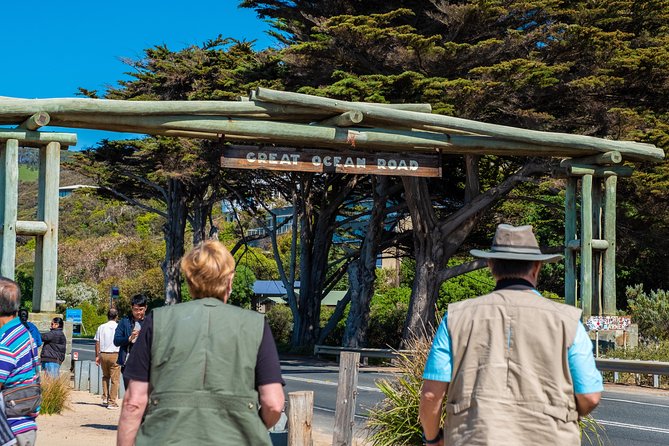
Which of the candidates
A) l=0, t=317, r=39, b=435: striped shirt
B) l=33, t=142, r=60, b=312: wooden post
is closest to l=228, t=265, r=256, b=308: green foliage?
l=33, t=142, r=60, b=312: wooden post

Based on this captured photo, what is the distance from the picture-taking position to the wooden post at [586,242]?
16.3 metres

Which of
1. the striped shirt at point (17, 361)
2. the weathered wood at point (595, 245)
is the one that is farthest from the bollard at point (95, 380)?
the striped shirt at point (17, 361)

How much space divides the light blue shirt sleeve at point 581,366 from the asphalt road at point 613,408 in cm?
694

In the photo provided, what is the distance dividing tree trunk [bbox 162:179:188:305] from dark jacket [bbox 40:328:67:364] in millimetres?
24283

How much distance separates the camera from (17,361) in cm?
581

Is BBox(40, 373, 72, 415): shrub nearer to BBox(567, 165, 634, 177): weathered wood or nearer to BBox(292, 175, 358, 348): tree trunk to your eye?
BBox(567, 165, 634, 177): weathered wood

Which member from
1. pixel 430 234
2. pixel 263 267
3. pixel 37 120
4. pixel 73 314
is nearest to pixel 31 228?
pixel 37 120

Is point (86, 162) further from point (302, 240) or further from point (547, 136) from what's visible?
point (547, 136)

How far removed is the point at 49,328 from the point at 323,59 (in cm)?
1330

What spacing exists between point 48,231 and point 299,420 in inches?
219

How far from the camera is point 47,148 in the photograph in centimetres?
1284

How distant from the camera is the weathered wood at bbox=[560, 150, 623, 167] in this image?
1584 centimetres

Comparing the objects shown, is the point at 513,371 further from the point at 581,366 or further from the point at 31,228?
the point at 31,228

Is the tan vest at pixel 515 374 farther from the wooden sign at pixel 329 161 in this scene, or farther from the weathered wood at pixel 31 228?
the wooden sign at pixel 329 161
